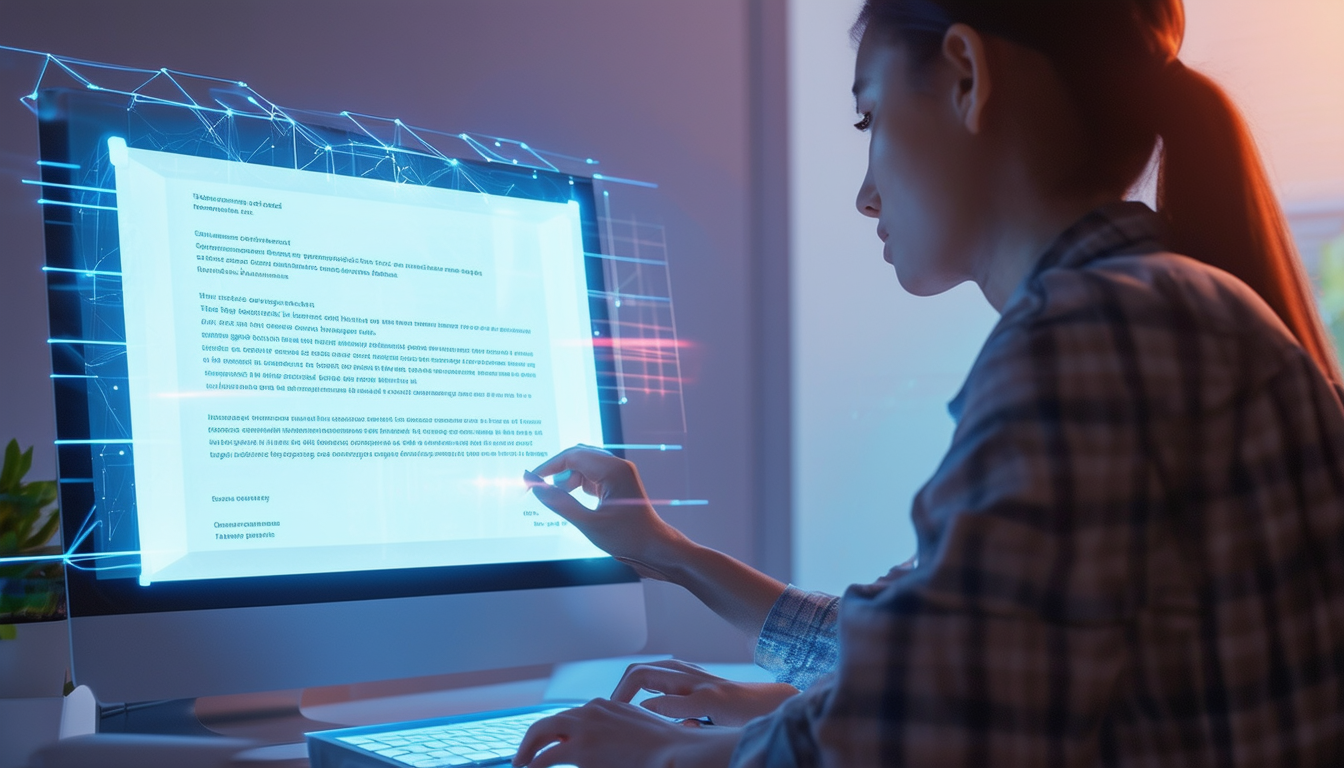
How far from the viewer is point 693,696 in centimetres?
73

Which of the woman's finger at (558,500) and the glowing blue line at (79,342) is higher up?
the glowing blue line at (79,342)

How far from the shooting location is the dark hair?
0.58 meters

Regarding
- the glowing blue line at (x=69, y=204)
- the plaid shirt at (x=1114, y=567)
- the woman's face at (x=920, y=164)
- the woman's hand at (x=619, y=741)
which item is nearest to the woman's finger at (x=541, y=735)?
the woman's hand at (x=619, y=741)

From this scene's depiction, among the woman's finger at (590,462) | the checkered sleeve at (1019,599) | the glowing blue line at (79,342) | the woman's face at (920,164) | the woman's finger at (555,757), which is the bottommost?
the woman's finger at (555,757)

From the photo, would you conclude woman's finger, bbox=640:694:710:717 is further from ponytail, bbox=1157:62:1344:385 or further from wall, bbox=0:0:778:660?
wall, bbox=0:0:778:660

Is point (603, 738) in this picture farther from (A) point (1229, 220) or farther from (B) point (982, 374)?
(A) point (1229, 220)

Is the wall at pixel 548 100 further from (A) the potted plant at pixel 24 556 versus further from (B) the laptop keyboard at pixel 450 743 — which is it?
(B) the laptop keyboard at pixel 450 743

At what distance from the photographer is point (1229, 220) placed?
611 mm

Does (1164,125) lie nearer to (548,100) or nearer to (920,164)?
(920,164)

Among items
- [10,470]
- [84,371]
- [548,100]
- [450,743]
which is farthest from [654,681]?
[548,100]

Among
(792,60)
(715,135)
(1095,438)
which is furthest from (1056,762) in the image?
(792,60)

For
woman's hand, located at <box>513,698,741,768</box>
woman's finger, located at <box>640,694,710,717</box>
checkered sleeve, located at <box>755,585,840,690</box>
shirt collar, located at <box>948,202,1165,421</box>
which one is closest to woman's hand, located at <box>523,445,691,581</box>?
checkered sleeve, located at <box>755,585,840,690</box>

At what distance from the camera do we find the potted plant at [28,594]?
76 centimetres

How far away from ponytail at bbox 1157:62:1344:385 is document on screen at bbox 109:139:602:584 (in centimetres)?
56
